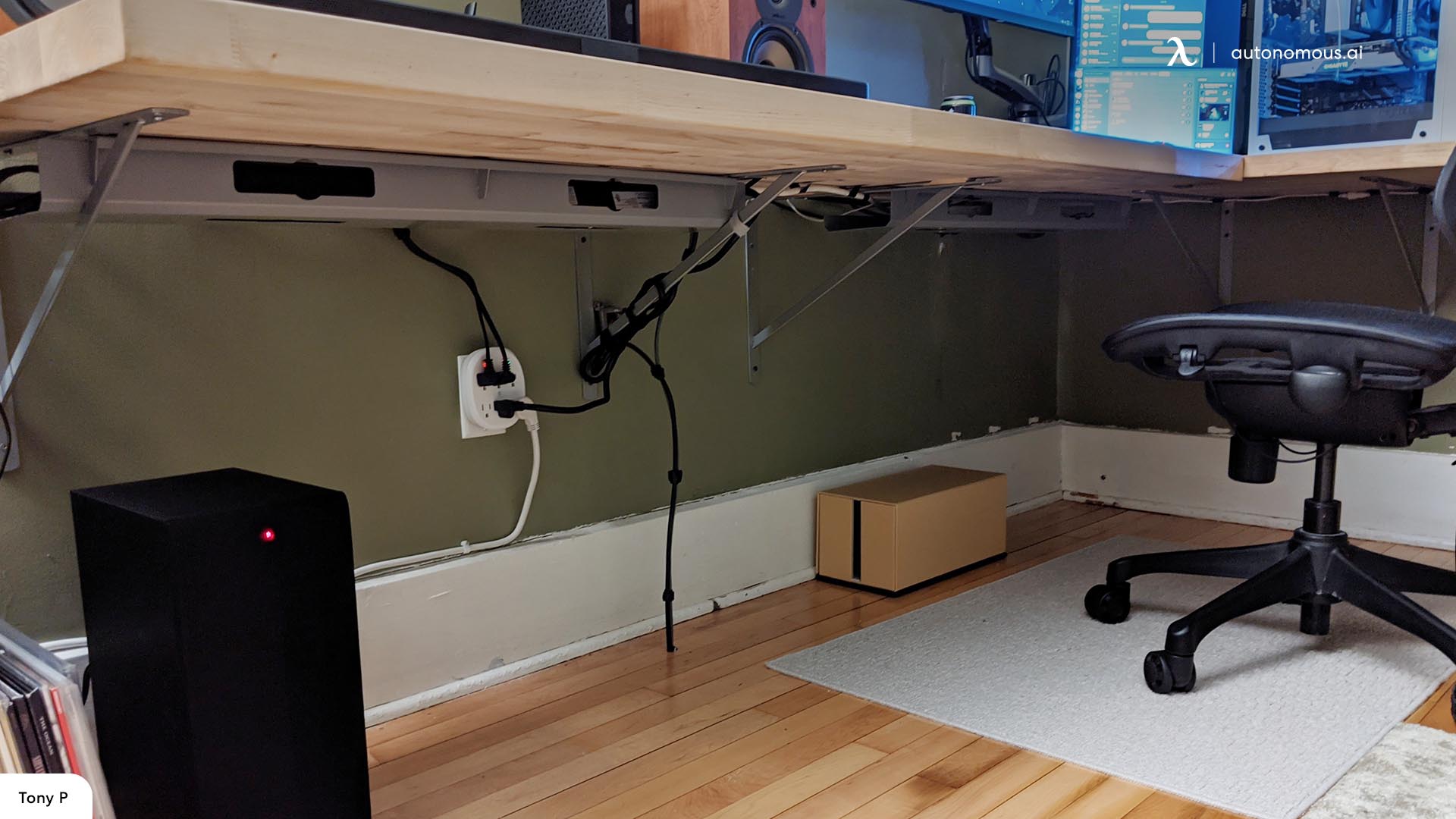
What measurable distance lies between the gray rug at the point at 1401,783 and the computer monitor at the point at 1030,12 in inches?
58.0

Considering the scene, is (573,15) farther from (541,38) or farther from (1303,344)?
(1303,344)

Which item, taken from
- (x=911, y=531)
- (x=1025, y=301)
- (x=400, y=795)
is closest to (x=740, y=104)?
(x=400, y=795)

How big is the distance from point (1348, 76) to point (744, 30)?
5.14 feet

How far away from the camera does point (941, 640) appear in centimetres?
187

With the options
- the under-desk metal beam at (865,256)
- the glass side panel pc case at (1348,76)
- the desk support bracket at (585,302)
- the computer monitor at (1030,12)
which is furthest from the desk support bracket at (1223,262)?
the desk support bracket at (585,302)

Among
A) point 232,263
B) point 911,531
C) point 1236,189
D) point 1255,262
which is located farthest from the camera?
point 1255,262

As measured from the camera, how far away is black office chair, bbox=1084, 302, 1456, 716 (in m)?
1.48

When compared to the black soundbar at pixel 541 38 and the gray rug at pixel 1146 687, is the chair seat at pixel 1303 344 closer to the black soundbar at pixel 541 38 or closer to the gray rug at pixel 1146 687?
the gray rug at pixel 1146 687

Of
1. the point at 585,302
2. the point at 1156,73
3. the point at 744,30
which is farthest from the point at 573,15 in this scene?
the point at 1156,73

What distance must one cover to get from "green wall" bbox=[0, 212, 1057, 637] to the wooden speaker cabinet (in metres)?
0.44

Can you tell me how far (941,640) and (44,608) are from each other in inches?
52.3

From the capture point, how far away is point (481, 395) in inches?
67.8

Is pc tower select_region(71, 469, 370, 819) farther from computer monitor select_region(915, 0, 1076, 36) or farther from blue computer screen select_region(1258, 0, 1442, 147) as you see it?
blue computer screen select_region(1258, 0, 1442, 147)

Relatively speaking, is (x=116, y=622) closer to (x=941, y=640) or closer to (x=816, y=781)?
(x=816, y=781)
